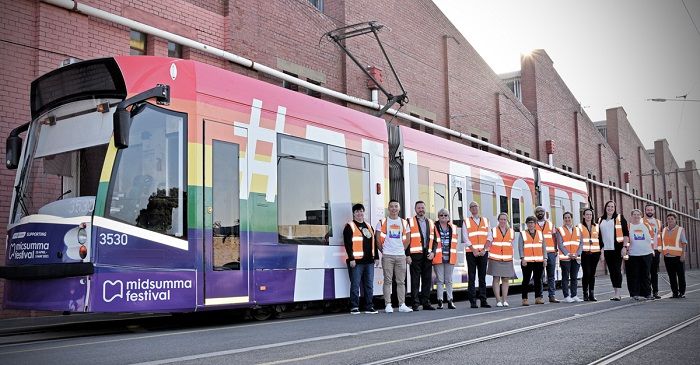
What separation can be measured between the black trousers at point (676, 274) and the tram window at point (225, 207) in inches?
360

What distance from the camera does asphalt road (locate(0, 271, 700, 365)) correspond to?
6.28 meters

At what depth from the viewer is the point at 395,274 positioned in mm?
12609

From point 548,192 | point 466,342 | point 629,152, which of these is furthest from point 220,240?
point 629,152

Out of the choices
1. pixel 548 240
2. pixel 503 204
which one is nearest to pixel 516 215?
pixel 503 204

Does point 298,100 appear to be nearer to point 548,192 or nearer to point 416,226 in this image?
point 416,226

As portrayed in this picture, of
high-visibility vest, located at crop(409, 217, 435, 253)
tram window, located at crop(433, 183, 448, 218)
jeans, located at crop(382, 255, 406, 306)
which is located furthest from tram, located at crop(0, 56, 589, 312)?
tram window, located at crop(433, 183, 448, 218)

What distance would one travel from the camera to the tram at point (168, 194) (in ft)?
27.3

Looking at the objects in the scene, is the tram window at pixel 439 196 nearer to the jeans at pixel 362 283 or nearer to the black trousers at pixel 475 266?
the black trousers at pixel 475 266

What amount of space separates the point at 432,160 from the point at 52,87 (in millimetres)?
7479

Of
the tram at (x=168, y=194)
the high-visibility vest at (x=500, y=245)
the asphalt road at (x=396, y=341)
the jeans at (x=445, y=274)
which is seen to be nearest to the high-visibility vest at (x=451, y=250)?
the jeans at (x=445, y=274)

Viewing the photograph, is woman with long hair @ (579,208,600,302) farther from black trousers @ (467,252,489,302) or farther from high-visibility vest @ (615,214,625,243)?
black trousers @ (467,252,489,302)

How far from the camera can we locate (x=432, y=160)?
1455 cm

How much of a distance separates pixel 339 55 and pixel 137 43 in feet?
24.9

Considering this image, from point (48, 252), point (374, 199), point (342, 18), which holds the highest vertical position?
point (342, 18)
